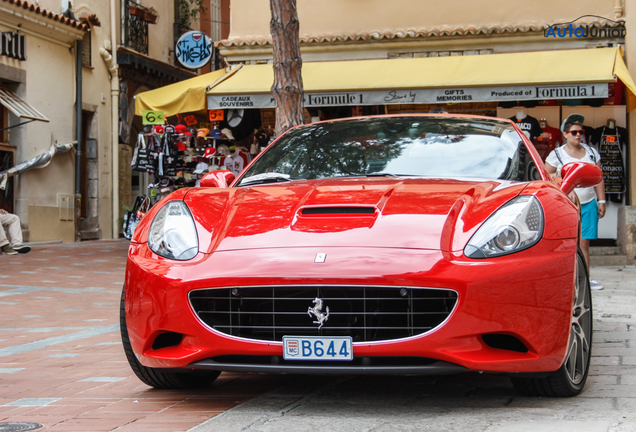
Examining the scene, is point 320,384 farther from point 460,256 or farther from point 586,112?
point 586,112

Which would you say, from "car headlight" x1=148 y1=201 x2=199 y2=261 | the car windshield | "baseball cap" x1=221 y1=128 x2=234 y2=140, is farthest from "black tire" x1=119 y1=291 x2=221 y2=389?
"baseball cap" x1=221 y1=128 x2=234 y2=140

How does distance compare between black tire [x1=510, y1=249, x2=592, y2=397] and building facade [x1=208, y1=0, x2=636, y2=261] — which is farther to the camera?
building facade [x1=208, y1=0, x2=636, y2=261]

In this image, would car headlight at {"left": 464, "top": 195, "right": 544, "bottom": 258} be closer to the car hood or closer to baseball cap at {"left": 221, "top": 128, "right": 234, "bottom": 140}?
the car hood

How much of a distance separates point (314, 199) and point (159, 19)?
21703 mm

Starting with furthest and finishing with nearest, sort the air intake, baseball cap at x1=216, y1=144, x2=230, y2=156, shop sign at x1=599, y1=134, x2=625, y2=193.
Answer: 1. baseball cap at x1=216, y1=144, x2=230, y2=156
2. shop sign at x1=599, y1=134, x2=625, y2=193
3. the air intake

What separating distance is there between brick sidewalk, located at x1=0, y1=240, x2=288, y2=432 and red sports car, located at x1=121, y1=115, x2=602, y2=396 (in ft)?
0.61

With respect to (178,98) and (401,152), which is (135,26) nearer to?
(178,98)

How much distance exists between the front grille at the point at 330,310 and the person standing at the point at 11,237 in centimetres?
1164

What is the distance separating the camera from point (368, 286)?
115 inches

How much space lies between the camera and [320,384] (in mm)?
3686

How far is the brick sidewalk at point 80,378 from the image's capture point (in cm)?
317

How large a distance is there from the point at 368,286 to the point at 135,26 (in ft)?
67.2

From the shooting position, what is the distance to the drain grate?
3009 millimetres

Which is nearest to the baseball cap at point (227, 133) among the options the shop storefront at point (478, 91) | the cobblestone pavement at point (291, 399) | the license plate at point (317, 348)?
the shop storefront at point (478, 91)
